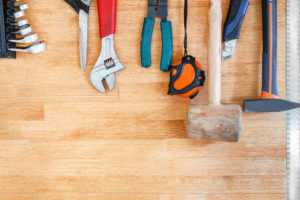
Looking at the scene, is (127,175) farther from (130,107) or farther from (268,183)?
(268,183)

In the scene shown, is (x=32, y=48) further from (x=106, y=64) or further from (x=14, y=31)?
(x=106, y=64)

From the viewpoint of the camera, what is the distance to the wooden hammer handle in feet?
2.50

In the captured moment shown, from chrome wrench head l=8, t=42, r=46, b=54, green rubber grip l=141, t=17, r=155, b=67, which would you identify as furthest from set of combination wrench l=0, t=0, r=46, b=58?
green rubber grip l=141, t=17, r=155, b=67

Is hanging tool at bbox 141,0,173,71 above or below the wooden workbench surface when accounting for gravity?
above

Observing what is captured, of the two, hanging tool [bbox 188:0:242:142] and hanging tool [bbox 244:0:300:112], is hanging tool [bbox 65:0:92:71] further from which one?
hanging tool [bbox 244:0:300:112]

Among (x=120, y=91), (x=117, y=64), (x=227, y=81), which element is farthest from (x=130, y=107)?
(x=227, y=81)

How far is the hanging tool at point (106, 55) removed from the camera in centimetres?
82

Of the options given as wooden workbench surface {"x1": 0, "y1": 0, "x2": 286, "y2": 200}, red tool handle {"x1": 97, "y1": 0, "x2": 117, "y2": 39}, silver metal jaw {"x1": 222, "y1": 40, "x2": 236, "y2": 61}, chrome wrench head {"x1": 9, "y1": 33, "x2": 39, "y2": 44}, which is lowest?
wooden workbench surface {"x1": 0, "y1": 0, "x2": 286, "y2": 200}

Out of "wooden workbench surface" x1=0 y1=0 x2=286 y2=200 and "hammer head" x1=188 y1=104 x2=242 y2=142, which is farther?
"wooden workbench surface" x1=0 y1=0 x2=286 y2=200

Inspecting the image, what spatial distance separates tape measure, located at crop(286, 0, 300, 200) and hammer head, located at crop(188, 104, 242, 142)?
28cm

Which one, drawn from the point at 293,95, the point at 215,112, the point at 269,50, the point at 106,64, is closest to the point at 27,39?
the point at 106,64

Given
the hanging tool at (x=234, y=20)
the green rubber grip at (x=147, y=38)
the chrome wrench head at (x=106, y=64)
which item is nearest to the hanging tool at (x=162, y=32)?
the green rubber grip at (x=147, y=38)

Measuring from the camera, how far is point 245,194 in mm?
878

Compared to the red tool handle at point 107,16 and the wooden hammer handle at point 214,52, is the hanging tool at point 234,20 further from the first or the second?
the red tool handle at point 107,16
